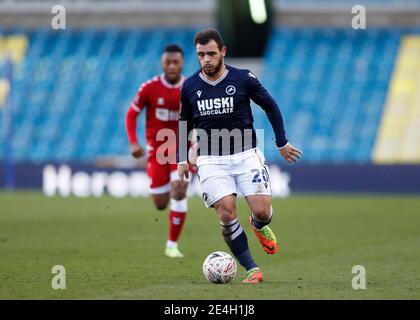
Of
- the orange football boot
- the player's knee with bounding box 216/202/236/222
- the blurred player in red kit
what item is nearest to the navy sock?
the player's knee with bounding box 216/202/236/222

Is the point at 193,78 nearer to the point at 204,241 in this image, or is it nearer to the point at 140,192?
the point at 204,241

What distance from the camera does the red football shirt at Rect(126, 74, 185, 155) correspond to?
1358 cm

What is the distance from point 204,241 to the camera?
15039 mm

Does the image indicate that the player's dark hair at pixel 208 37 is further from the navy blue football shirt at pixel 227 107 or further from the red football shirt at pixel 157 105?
the red football shirt at pixel 157 105

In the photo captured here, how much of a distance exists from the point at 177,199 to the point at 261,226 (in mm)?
3180

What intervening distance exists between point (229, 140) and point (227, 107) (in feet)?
1.16

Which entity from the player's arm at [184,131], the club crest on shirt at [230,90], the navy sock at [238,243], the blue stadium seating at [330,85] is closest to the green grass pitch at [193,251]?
the navy sock at [238,243]

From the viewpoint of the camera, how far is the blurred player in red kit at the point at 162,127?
44.0ft

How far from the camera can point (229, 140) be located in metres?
10.2

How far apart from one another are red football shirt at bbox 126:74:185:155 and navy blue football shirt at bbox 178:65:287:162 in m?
3.30

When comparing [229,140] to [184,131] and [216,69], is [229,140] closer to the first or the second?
[184,131]

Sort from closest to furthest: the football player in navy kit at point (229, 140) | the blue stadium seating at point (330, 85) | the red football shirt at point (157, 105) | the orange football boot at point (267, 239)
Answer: the football player in navy kit at point (229, 140)
the orange football boot at point (267, 239)
the red football shirt at point (157, 105)
the blue stadium seating at point (330, 85)

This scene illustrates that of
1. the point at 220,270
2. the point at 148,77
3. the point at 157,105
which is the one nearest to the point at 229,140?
the point at 220,270

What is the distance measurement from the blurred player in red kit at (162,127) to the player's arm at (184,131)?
273 cm
